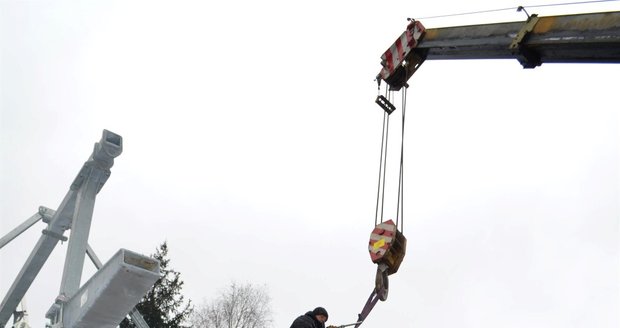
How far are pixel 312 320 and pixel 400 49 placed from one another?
11.5 feet

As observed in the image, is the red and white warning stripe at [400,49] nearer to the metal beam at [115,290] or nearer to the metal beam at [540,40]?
the metal beam at [540,40]

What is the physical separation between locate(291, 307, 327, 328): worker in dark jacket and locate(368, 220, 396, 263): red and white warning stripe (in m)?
0.94

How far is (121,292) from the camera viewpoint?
591cm

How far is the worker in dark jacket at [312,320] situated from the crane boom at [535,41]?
3.12 metres

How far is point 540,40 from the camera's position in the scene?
5.62 meters

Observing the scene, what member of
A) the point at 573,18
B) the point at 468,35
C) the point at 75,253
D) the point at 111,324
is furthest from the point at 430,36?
the point at 75,253

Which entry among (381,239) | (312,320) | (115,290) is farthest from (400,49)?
(115,290)

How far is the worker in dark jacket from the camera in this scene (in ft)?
18.5

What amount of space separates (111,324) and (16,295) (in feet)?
18.6

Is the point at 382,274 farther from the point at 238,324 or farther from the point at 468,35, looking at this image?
the point at 238,324

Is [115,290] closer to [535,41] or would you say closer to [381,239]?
[381,239]

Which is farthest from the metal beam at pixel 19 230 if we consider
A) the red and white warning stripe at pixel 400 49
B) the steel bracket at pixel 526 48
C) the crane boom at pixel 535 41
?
the steel bracket at pixel 526 48

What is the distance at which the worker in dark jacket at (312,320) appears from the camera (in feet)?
18.5

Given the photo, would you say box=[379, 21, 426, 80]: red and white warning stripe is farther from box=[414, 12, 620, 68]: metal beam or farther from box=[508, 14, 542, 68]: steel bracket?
box=[508, 14, 542, 68]: steel bracket
